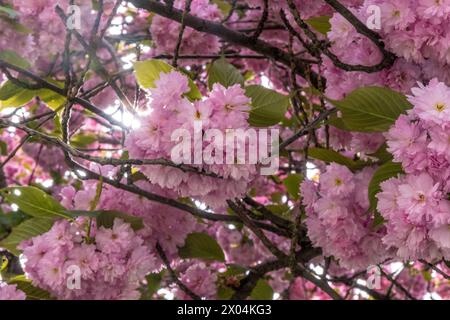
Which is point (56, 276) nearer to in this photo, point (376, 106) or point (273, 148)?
point (273, 148)

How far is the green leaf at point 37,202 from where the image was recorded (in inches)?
67.6

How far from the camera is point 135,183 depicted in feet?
6.38

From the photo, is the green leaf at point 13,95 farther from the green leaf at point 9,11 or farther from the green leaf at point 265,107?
the green leaf at point 265,107

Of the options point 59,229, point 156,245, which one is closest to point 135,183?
point 156,245

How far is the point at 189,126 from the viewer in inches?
50.8

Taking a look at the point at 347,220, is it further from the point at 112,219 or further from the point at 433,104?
the point at 112,219

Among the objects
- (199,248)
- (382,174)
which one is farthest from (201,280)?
(382,174)

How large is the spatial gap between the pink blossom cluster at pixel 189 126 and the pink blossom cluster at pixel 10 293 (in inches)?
22.5

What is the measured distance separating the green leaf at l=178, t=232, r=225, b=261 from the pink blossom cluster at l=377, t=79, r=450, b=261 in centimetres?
92

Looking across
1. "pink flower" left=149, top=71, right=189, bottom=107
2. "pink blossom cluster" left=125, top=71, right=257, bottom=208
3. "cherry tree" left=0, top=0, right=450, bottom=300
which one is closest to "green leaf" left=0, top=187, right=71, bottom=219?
"cherry tree" left=0, top=0, right=450, bottom=300

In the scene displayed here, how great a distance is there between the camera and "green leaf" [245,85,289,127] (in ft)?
5.13

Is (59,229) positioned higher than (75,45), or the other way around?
(75,45)

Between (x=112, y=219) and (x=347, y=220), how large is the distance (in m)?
0.68

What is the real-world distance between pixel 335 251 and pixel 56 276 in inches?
31.7
